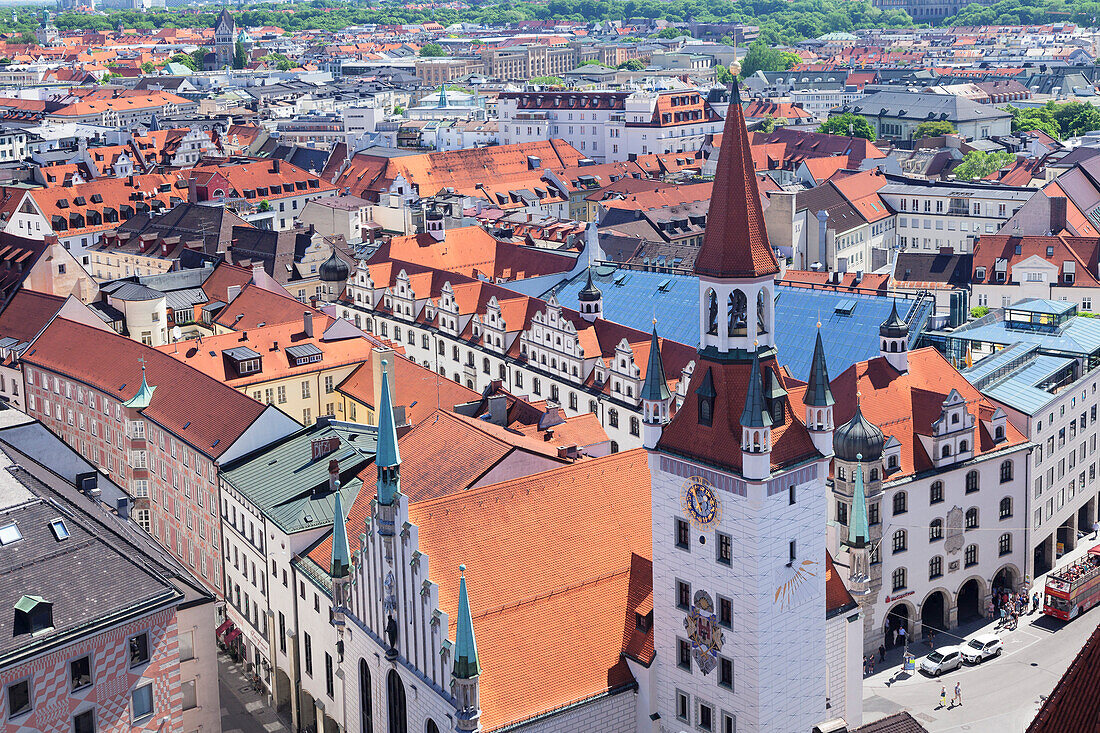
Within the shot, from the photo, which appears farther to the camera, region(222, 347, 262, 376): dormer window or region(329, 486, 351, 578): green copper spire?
region(222, 347, 262, 376): dormer window

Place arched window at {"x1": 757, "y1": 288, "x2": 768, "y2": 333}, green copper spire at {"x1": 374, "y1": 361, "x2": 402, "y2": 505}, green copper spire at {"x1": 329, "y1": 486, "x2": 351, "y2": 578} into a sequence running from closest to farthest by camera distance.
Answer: arched window at {"x1": 757, "y1": 288, "x2": 768, "y2": 333} → green copper spire at {"x1": 374, "y1": 361, "x2": 402, "y2": 505} → green copper spire at {"x1": 329, "y1": 486, "x2": 351, "y2": 578}

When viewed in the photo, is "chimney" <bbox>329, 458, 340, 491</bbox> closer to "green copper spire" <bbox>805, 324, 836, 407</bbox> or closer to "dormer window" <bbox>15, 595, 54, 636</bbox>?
"dormer window" <bbox>15, 595, 54, 636</bbox>

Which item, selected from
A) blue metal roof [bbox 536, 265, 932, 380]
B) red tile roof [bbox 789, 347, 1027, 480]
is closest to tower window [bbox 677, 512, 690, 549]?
red tile roof [bbox 789, 347, 1027, 480]

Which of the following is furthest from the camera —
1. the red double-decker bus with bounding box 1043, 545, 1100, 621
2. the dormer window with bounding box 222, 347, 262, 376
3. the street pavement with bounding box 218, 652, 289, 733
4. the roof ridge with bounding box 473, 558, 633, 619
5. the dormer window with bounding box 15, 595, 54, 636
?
the dormer window with bounding box 222, 347, 262, 376

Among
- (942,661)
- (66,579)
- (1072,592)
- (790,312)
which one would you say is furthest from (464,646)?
(790,312)

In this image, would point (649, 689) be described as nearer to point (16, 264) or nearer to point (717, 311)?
point (717, 311)

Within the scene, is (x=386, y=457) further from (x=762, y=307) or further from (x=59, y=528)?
→ (x=762, y=307)

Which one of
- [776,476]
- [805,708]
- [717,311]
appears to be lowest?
[805,708]

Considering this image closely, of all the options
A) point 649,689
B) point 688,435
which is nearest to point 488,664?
point 649,689
